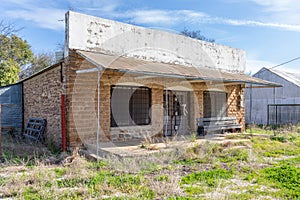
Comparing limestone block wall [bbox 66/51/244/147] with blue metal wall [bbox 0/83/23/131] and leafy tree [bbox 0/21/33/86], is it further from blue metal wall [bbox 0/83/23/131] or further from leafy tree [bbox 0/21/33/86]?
leafy tree [bbox 0/21/33/86]

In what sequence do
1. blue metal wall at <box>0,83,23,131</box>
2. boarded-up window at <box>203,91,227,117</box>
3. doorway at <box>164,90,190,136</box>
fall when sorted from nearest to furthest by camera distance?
blue metal wall at <box>0,83,23,131</box> < doorway at <box>164,90,190,136</box> < boarded-up window at <box>203,91,227,117</box>

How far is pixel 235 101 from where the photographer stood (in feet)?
49.1

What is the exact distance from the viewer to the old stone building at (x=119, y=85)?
8.87m

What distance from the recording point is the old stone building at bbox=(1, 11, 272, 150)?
29.1ft

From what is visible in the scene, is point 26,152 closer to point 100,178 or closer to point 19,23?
point 100,178

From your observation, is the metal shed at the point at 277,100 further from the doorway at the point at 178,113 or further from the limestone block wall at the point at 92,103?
the limestone block wall at the point at 92,103

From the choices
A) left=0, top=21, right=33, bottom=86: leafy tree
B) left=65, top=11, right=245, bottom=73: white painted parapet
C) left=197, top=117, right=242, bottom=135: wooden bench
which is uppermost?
left=0, top=21, right=33, bottom=86: leafy tree

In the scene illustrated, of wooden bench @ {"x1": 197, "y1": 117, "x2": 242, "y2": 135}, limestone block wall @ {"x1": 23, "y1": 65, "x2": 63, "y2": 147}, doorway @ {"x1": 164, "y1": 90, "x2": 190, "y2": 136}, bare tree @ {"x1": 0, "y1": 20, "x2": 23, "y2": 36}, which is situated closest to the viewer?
limestone block wall @ {"x1": 23, "y1": 65, "x2": 63, "y2": 147}

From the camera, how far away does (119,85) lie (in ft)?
32.6

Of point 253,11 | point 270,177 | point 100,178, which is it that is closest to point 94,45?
point 100,178

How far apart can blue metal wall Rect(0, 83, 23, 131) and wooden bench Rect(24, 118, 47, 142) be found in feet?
3.62

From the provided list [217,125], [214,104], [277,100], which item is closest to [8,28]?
[214,104]

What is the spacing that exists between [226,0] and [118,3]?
15.3 ft

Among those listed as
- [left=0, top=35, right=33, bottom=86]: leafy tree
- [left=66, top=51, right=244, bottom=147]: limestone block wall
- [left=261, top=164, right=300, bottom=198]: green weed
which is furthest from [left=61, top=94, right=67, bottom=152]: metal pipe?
[left=0, top=35, right=33, bottom=86]: leafy tree
